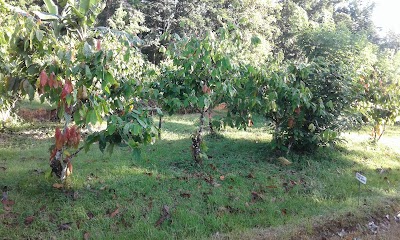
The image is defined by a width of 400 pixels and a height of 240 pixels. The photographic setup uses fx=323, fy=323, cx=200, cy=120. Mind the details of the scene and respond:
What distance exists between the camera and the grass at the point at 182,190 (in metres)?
3.77

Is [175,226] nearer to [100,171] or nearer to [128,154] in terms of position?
[100,171]

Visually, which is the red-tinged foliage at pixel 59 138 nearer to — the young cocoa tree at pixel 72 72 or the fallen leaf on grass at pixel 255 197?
the young cocoa tree at pixel 72 72

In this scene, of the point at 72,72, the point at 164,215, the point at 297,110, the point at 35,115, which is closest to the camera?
the point at 72,72

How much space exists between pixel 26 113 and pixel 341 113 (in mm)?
9511

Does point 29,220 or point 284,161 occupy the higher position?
point 284,161

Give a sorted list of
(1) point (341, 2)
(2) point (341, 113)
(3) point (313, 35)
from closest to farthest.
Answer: (2) point (341, 113) → (3) point (313, 35) → (1) point (341, 2)

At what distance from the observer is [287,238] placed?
146 inches

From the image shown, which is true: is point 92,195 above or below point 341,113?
below

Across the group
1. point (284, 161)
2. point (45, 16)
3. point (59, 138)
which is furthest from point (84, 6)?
point (284, 161)

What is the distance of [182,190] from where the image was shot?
15.5ft

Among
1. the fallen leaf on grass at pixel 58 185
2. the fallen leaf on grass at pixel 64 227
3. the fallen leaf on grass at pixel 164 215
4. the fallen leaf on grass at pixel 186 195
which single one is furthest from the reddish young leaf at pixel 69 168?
the fallen leaf on grass at pixel 186 195

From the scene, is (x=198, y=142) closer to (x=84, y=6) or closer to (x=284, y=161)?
(x=284, y=161)

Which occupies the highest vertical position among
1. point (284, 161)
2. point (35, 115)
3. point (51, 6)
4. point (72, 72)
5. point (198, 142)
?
point (51, 6)

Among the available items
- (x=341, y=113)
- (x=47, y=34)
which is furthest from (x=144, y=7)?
(x=47, y=34)
